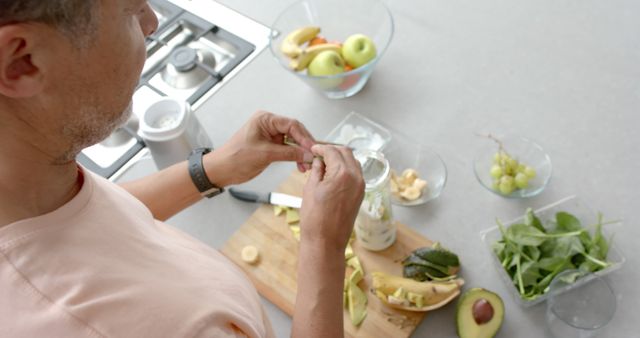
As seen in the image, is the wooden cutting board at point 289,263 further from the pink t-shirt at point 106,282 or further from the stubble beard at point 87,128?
the stubble beard at point 87,128

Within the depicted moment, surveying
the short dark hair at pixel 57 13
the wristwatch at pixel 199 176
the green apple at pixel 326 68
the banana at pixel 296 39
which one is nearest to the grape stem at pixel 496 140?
the green apple at pixel 326 68

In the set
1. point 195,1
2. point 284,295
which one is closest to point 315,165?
point 284,295

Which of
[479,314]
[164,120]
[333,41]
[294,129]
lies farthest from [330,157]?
[333,41]

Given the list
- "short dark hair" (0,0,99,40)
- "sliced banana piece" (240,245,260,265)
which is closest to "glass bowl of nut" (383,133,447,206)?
"sliced banana piece" (240,245,260,265)

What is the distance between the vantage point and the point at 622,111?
1180 millimetres

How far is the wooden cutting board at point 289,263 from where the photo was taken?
3.20ft

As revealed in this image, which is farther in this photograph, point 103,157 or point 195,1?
point 195,1

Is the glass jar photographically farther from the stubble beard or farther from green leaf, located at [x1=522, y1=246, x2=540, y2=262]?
the stubble beard

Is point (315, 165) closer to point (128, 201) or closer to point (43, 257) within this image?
point (128, 201)

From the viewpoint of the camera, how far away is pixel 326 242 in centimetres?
83

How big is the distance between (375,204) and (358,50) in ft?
1.52

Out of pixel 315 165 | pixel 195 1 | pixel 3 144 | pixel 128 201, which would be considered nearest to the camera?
pixel 3 144

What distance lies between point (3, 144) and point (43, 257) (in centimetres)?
12

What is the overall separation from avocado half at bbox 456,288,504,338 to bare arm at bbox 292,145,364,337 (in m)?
0.24
